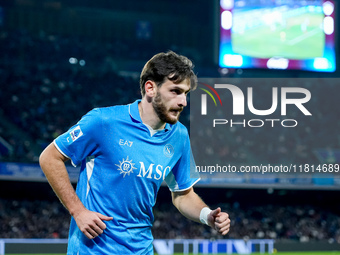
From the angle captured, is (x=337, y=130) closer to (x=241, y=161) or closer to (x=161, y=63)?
(x=241, y=161)

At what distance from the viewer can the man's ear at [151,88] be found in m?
3.11

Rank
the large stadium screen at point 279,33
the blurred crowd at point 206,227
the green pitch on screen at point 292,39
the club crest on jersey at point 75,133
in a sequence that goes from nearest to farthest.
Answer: the club crest on jersey at point 75,133 → the blurred crowd at point 206,227 → the large stadium screen at point 279,33 → the green pitch on screen at point 292,39

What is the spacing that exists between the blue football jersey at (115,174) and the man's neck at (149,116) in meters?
0.04

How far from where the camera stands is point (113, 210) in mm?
3064

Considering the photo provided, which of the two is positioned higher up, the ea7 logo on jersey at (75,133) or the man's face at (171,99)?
the man's face at (171,99)

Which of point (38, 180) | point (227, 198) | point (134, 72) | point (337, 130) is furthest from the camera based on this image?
point (134, 72)

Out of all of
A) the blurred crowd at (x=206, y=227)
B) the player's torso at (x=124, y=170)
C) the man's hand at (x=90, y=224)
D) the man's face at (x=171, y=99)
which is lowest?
the blurred crowd at (x=206, y=227)

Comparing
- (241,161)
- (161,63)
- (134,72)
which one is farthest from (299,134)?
(161,63)

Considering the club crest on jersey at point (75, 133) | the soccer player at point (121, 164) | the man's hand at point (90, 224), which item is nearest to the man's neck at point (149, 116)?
the soccer player at point (121, 164)

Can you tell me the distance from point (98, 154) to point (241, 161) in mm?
18264

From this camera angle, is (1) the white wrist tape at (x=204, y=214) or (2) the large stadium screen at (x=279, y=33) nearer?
(1) the white wrist tape at (x=204, y=214)

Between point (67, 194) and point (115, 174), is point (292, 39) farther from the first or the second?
point (67, 194)

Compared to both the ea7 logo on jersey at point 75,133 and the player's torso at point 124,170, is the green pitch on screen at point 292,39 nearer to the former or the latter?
the player's torso at point 124,170

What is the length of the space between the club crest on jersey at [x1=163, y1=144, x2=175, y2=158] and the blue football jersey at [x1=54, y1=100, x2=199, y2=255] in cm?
7
